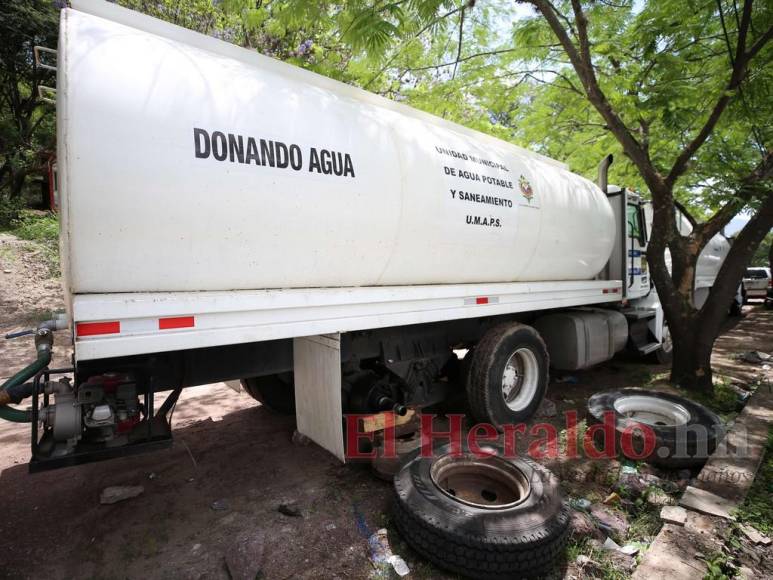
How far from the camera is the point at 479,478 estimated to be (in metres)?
3.45

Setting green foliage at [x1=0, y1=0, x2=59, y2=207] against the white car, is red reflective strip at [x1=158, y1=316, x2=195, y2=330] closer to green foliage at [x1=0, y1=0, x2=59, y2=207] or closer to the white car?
green foliage at [x1=0, y1=0, x2=59, y2=207]

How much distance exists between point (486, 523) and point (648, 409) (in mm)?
3044

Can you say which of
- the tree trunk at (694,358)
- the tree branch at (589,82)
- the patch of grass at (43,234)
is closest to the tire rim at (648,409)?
the tree trunk at (694,358)

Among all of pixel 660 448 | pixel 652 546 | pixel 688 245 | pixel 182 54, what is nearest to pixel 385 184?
pixel 182 54

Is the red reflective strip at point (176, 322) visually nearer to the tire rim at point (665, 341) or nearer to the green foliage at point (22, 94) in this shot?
the tire rim at point (665, 341)

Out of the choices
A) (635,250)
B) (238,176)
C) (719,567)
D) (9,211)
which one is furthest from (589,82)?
(9,211)

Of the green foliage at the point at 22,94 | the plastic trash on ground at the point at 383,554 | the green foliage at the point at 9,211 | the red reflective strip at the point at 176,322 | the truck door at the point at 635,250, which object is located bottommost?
the plastic trash on ground at the point at 383,554

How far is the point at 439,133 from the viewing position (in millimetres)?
3977

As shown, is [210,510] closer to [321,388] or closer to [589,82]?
[321,388]

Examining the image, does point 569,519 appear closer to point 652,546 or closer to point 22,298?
point 652,546

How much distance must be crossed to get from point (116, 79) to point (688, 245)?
6299mm

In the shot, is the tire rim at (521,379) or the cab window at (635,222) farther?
the cab window at (635,222)

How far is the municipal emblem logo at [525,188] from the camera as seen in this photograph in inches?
177

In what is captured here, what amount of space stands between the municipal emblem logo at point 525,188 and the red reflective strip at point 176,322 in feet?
11.0
